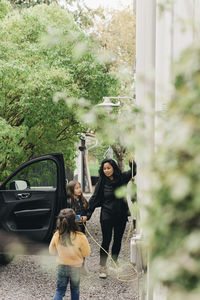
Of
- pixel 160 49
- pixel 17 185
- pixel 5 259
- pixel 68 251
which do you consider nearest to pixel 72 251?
pixel 68 251

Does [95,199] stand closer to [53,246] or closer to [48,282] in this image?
[48,282]

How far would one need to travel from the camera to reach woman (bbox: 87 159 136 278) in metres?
5.72

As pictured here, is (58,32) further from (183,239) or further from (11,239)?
(183,239)

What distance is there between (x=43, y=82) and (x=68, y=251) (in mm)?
4897

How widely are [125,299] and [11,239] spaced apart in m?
1.96

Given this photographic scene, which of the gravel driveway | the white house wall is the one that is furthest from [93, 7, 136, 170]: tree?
the white house wall

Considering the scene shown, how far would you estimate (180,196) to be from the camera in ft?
2.84

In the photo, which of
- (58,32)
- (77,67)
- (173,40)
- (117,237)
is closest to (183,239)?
(173,40)

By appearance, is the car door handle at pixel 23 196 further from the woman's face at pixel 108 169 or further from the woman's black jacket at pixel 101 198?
the woman's face at pixel 108 169

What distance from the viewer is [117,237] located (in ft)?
19.2

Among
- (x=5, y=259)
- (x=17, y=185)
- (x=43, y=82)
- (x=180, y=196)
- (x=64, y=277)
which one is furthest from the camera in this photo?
(x=43, y=82)

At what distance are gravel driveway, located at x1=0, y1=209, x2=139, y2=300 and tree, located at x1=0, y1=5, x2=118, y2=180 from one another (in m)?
2.29

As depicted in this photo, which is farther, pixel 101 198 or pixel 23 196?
pixel 23 196

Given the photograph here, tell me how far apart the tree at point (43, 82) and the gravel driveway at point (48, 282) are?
2.29 meters
